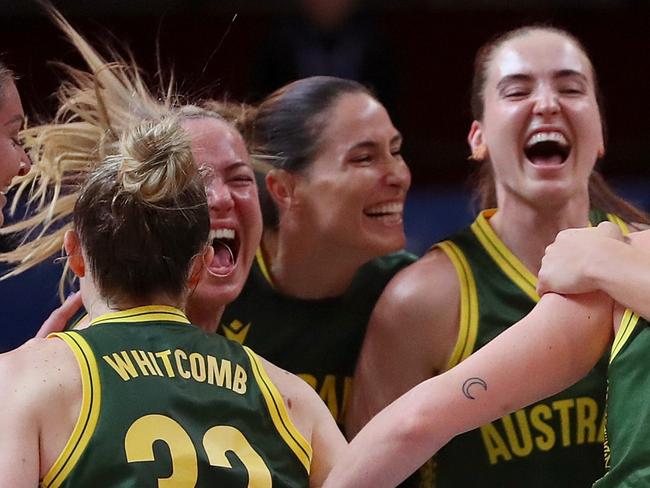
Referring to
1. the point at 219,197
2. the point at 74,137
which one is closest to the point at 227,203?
the point at 219,197

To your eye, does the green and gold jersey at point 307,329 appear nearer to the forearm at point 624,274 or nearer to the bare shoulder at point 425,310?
the bare shoulder at point 425,310

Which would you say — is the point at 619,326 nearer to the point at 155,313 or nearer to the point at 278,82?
the point at 155,313

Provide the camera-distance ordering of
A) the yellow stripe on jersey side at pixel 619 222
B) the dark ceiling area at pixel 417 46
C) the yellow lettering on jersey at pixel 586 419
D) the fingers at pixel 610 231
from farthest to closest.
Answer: the dark ceiling area at pixel 417 46 → the yellow stripe on jersey side at pixel 619 222 → the yellow lettering on jersey at pixel 586 419 → the fingers at pixel 610 231

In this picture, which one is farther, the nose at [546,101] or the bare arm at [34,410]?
the nose at [546,101]

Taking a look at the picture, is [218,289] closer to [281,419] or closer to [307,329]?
[307,329]

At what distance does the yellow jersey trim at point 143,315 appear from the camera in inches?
83.6

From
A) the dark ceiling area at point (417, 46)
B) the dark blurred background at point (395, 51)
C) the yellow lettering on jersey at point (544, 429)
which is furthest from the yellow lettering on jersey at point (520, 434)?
the dark ceiling area at point (417, 46)

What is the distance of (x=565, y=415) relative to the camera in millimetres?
2939

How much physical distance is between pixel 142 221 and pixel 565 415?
49.0 inches

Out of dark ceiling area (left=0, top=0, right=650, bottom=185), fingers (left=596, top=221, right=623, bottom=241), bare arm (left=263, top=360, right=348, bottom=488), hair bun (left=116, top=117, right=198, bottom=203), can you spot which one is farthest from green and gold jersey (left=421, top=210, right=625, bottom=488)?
dark ceiling area (left=0, top=0, right=650, bottom=185)

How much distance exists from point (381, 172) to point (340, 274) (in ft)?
0.93

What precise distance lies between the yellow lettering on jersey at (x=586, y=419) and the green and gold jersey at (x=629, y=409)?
2.68 ft

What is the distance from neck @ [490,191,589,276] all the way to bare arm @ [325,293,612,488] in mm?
1000

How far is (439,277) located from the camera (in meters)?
3.09
